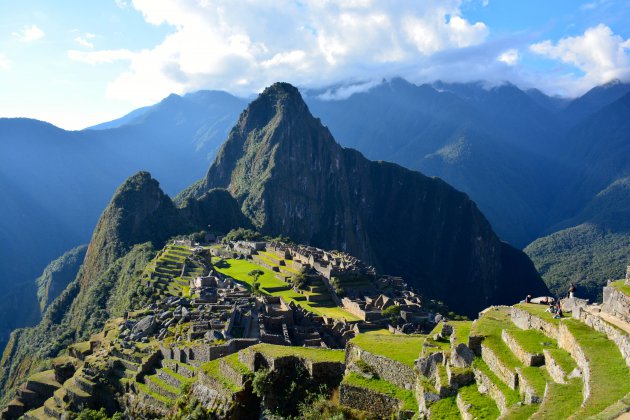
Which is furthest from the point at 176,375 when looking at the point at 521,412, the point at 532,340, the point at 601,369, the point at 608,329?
the point at 601,369

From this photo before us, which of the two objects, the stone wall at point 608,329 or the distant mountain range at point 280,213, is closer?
the stone wall at point 608,329

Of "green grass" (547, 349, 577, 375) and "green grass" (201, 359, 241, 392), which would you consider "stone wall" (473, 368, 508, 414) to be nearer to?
"green grass" (547, 349, 577, 375)

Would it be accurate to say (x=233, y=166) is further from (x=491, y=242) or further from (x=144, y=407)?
(x=144, y=407)

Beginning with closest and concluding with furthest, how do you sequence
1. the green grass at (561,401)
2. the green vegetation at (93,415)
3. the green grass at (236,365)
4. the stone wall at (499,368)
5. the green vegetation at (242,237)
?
1. the green grass at (561,401)
2. the stone wall at (499,368)
3. the green grass at (236,365)
4. the green vegetation at (93,415)
5. the green vegetation at (242,237)

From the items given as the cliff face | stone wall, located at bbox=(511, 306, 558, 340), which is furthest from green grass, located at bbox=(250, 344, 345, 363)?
the cliff face

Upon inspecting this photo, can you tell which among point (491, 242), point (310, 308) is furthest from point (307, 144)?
point (310, 308)

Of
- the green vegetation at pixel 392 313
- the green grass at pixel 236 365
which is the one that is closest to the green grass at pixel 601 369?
the green grass at pixel 236 365

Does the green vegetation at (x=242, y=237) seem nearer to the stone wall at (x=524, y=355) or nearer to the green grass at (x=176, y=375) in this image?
the green grass at (x=176, y=375)
